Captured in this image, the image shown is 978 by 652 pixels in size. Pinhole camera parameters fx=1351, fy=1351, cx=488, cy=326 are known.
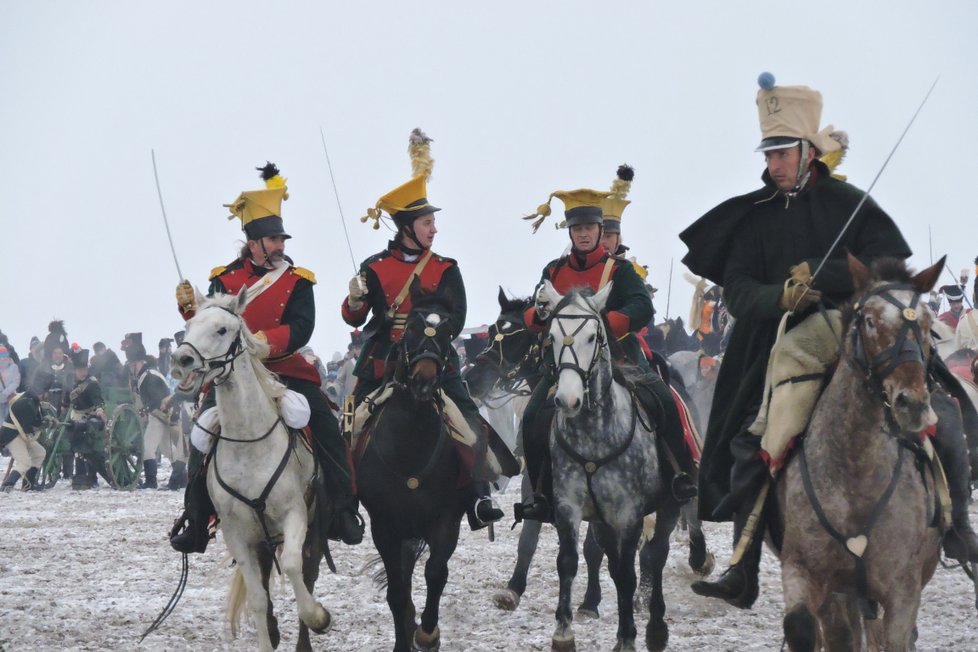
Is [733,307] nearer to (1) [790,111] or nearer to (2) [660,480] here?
(1) [790,111]

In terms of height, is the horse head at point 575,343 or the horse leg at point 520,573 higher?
the horse head at point 575,343

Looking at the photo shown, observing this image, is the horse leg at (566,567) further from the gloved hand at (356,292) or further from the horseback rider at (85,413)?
the horseback rider at (85,413)

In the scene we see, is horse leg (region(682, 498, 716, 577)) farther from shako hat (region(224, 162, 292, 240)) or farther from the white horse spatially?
shako hat (region(224, 162, 292, 240))

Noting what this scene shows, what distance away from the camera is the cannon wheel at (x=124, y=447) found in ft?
83.7

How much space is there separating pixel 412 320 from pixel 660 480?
7.06 feet

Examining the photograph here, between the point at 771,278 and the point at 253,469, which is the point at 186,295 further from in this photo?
the point at 771,278

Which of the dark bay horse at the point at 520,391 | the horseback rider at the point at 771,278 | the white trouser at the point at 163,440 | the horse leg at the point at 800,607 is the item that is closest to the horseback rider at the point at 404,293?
the dark bay horse at the point at 520,391

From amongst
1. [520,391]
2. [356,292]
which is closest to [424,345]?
[356,292]

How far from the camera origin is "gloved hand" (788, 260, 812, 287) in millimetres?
6527

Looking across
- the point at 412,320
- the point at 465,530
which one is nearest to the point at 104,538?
the point at 465,530

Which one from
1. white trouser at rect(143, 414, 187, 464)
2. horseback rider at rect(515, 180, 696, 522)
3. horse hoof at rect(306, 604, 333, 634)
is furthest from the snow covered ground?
white trouser at rect(143, 414, 187, 464)

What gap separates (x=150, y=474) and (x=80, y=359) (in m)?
2.57

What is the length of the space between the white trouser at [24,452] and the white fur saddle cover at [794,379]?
20635 mm

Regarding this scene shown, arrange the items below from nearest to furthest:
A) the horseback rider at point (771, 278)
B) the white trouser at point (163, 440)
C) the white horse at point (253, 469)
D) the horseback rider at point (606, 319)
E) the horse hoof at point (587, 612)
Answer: the horseback rider at point (771, 278), the white horse at point (253, 469), the horseback rider at point (606, 319), the horse hoof at point (587, 612), the white trouser at point (163, 440)
